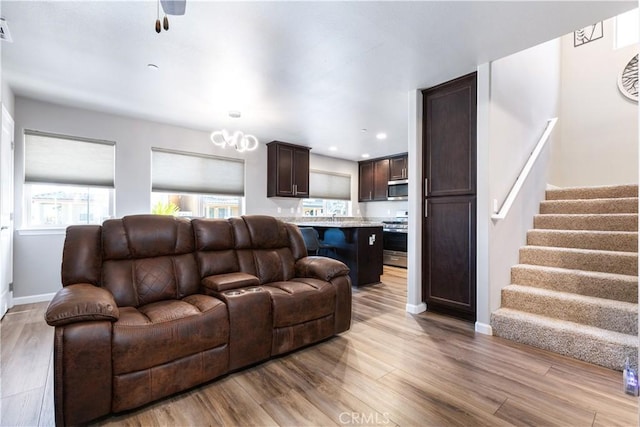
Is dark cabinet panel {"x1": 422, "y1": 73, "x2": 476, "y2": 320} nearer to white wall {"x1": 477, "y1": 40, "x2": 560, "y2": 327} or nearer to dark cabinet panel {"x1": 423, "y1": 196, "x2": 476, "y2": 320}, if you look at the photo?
dark cabinet panel {"x1": 423, "y1": 196, "x2": 476, "y2": 320}

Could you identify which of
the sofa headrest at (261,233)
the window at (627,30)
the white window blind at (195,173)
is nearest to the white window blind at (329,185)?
the white window blind at (195,173)

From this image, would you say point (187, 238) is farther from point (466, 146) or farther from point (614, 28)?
point (614, 28)

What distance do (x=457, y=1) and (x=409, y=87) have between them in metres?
1.39

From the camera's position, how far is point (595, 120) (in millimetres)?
4211

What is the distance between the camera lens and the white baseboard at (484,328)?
2734mm

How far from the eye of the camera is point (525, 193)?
332 cm

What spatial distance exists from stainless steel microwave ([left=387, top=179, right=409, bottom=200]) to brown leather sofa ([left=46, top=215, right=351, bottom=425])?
4.07m

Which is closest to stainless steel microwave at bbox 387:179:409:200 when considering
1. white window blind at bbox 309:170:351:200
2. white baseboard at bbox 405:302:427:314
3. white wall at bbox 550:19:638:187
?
white window blind at bbox 309:170:351:200

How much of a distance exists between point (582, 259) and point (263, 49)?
3.58 meters

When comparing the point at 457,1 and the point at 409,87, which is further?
the point at 409,87

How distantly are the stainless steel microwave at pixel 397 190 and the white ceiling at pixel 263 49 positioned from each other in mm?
2793

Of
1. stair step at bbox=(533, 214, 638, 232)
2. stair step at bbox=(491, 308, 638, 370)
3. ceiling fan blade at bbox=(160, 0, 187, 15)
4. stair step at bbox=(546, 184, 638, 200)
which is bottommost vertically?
stair step at bbox=(491, 308, 638, 370)

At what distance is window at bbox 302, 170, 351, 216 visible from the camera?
676cm

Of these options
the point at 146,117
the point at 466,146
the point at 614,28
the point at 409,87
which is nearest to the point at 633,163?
the point at 614,28
